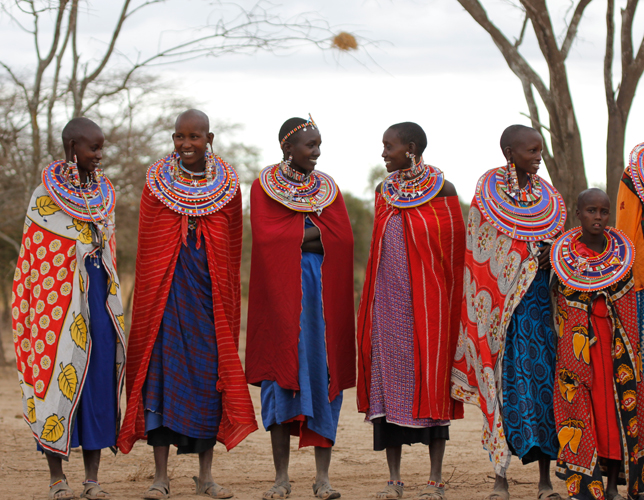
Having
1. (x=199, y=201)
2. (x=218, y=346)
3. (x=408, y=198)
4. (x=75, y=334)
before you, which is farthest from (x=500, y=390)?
(x=75, y=334)

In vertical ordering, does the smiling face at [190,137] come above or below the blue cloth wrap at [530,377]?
above

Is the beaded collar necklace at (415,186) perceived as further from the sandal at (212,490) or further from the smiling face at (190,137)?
the sandal at (212,490)

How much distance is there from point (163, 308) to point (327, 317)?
104 centimetres

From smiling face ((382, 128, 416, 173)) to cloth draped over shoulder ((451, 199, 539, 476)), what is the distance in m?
0.53

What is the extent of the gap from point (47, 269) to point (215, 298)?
3.42ft

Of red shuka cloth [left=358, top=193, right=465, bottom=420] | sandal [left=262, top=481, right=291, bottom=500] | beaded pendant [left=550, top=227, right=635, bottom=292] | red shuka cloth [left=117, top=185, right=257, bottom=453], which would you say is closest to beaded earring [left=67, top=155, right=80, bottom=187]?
red shuka cloth [left=117, top=185, right=257, bottom=453]

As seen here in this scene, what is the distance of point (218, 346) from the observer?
4887mm

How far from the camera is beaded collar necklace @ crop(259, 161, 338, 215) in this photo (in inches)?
198

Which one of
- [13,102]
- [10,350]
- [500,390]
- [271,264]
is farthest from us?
[10,350]

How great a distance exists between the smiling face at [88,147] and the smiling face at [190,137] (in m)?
0.49

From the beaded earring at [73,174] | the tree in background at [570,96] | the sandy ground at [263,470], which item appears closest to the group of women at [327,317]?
the beaded earring at [73,174]

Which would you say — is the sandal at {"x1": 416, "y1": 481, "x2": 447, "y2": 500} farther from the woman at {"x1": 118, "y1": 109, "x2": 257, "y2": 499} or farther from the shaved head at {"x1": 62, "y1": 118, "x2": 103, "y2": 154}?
the shaved head at {"x1": 62, "y1": 118, "x2": 103, "y2": 154}

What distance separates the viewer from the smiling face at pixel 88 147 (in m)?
4.86

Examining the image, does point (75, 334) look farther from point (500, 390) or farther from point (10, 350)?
point (10, 350)
